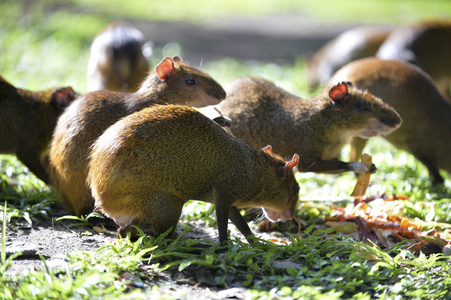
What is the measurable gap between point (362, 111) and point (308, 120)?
1.62 ft

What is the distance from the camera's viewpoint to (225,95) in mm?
4988

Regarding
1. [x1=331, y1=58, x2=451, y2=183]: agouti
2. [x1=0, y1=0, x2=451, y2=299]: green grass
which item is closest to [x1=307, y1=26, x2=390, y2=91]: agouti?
[x1=0, y1=0, x2=451, y2=299]: green grass

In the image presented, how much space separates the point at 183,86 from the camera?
16.2 feet

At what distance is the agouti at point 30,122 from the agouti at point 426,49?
464 cm

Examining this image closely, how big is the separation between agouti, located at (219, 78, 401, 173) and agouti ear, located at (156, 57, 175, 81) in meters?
0.59

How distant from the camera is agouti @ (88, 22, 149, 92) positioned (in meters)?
7.17

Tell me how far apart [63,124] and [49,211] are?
72 centimetres

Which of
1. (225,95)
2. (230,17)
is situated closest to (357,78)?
(225,95)

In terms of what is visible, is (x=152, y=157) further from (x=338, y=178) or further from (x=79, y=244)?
(x=338, y=178)

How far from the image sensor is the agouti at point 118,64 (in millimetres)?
7172

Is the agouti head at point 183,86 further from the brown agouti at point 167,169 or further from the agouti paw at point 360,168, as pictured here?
the agouti paw at point 360,168

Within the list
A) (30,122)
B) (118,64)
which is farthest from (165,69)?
(118,64)

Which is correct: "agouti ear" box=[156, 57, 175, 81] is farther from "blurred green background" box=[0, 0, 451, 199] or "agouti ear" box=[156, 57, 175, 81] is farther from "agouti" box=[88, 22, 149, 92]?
"agouti" box=[88, 22, 149, 92]

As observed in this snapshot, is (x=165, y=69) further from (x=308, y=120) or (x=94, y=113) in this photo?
(x=308, y=120)
